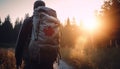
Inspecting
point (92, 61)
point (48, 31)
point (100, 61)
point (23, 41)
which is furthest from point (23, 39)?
point (92, 61)

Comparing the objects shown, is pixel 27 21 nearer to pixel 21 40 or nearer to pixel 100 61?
pixel 21 40

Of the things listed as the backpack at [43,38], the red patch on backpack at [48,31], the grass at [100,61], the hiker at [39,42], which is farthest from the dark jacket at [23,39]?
the grass at [100,61]

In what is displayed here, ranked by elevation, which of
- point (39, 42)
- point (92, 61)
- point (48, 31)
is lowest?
point (92, 61)

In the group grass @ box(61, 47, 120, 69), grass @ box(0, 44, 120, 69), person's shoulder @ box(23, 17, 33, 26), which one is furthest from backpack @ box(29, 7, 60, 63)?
grass @ box(61, 47, 120, 69)

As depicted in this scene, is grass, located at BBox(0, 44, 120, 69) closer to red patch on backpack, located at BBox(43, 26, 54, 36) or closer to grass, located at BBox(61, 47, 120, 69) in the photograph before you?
grass, located at BBox(61, 47, 120, 69)

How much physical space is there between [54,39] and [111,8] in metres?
26.9

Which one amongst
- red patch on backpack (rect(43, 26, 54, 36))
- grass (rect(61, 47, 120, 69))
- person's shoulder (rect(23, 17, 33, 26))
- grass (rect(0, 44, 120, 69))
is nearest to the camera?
red patch on backpack (rect(43, 26, 54, 36))

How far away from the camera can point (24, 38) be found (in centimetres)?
348

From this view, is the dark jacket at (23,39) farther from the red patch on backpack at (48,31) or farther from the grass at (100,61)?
the grass at (100,61)

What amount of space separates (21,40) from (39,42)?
37 cm

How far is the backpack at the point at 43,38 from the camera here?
326 cm

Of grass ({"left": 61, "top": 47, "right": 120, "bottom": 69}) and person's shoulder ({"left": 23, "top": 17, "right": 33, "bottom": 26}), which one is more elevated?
person's shoulder ({"left": 23, "top": 17, "right": 33, "bottom": 26})

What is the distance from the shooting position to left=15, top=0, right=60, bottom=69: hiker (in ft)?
10.7

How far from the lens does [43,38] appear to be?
3.34 metres
